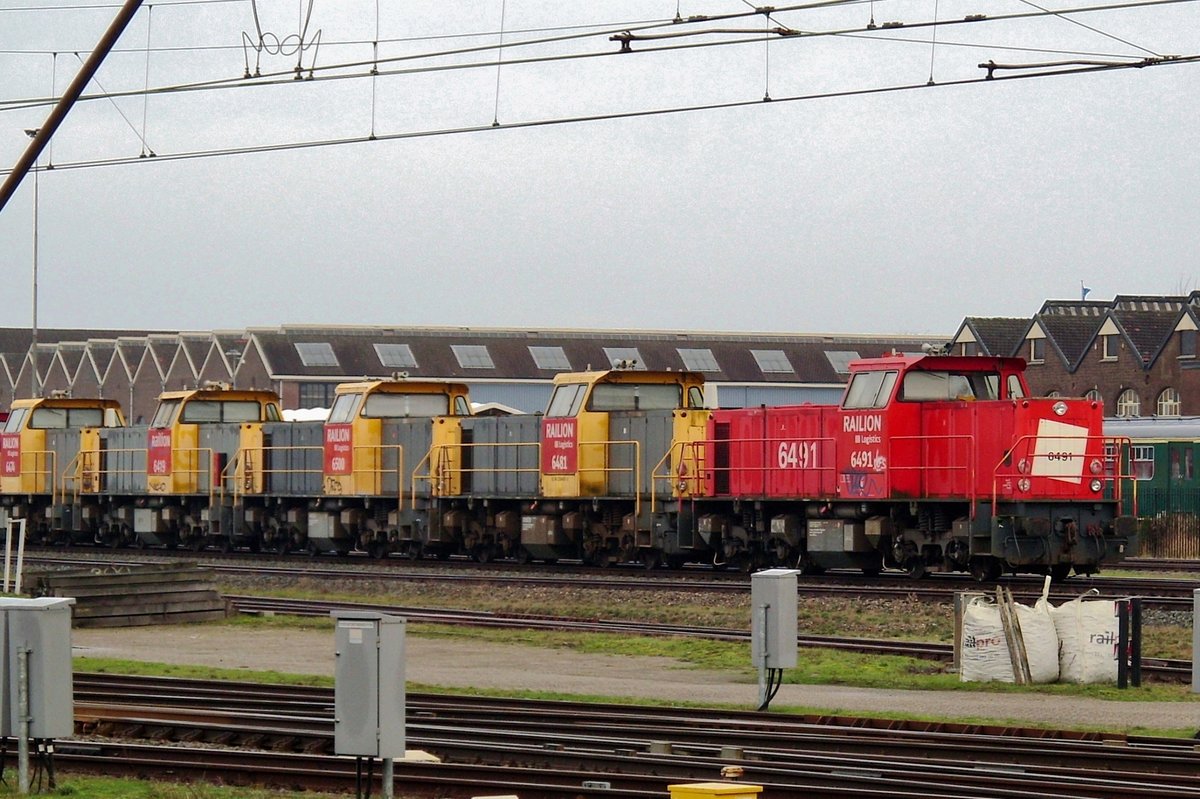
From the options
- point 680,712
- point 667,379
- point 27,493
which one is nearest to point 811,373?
point 27,493

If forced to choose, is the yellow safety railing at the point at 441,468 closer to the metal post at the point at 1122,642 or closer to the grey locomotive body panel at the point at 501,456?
the grey locomotive body panel at the point at 501,456

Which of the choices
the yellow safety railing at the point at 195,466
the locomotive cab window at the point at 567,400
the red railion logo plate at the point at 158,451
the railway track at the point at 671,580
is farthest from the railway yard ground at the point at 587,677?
the red railion logo plate at the point at 158,451

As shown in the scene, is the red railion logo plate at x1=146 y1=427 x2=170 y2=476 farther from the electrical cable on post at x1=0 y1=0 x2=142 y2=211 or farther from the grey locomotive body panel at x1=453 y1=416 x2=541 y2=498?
the electrical cable on post at x1=0 y1=0 x2=142 y2=211

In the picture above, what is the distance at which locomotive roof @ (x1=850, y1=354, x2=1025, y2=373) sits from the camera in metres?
25.7

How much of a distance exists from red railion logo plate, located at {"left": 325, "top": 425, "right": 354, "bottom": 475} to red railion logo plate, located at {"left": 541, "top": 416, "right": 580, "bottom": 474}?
5.80m

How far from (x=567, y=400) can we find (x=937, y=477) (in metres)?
8.52

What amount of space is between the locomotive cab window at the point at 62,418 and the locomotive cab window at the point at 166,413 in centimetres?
546

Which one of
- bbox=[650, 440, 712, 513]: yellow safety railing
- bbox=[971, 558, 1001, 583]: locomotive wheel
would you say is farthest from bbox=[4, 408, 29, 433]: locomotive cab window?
bbox=[971, 558, 1001, 583]: locomotive wheel

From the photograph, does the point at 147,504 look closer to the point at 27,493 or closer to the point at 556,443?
the point at 27,493

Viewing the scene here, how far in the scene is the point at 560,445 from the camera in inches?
1244

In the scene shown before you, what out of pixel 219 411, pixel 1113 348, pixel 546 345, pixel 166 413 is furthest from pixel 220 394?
pixel 546 345

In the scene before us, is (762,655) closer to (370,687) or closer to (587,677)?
(587,677)

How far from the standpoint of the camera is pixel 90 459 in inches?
1754

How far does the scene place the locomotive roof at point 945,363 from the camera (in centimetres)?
2573
